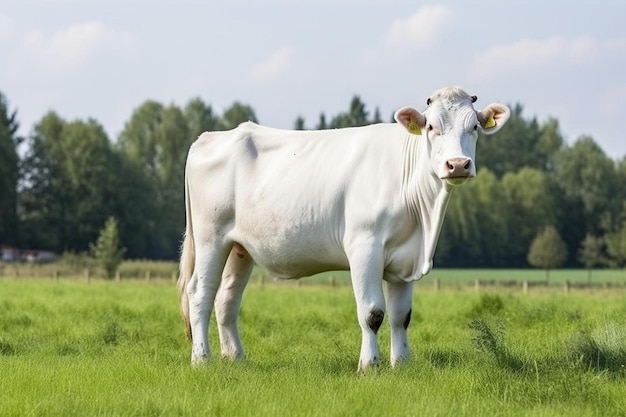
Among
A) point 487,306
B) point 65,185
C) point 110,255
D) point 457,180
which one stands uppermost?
point 65,185

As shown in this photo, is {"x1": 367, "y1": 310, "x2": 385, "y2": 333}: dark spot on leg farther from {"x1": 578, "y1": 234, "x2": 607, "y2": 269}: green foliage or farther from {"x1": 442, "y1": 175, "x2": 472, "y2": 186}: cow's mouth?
{"x1": 578, "y1": 234, "x2": 607, "y2": 269}: green foliage

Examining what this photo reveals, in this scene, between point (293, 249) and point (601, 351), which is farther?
point (293, 249)

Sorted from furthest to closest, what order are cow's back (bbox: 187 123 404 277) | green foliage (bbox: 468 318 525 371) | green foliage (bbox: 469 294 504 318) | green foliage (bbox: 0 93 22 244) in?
green foliage (bbox: 0 93 22 244) → green foliage (bbox: 469 294 504 318) → cow's back (bbox: 187 123 404 277) → green foliage (bbox: 468 318 525 371)

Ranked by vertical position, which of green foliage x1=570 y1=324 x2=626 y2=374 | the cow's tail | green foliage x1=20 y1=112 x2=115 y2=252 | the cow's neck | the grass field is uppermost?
green foliage x1=20 y1=112 x2=115 y2=252

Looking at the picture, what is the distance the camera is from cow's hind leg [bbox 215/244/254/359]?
9.75 m

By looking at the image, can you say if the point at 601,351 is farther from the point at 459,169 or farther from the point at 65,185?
the point at 65,185

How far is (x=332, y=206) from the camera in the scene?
8641mm

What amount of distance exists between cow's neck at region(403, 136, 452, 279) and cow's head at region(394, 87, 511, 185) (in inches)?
5.9

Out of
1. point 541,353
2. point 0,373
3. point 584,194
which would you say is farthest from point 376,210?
point 584,194

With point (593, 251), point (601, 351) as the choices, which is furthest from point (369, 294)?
point (593, 251)

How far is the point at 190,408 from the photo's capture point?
6262 millimetres

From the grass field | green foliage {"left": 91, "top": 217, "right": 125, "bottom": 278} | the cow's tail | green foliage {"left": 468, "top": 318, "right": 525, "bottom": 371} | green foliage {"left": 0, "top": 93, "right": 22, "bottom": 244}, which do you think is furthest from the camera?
green foliage {"left": 0, "top": 93, "right": 22, "bottom": 244}

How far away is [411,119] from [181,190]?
75.7 metres

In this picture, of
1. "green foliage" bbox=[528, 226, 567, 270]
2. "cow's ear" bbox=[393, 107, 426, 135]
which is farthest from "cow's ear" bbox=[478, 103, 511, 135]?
"green foliage" bbox=[528, 226, 567, 270]
